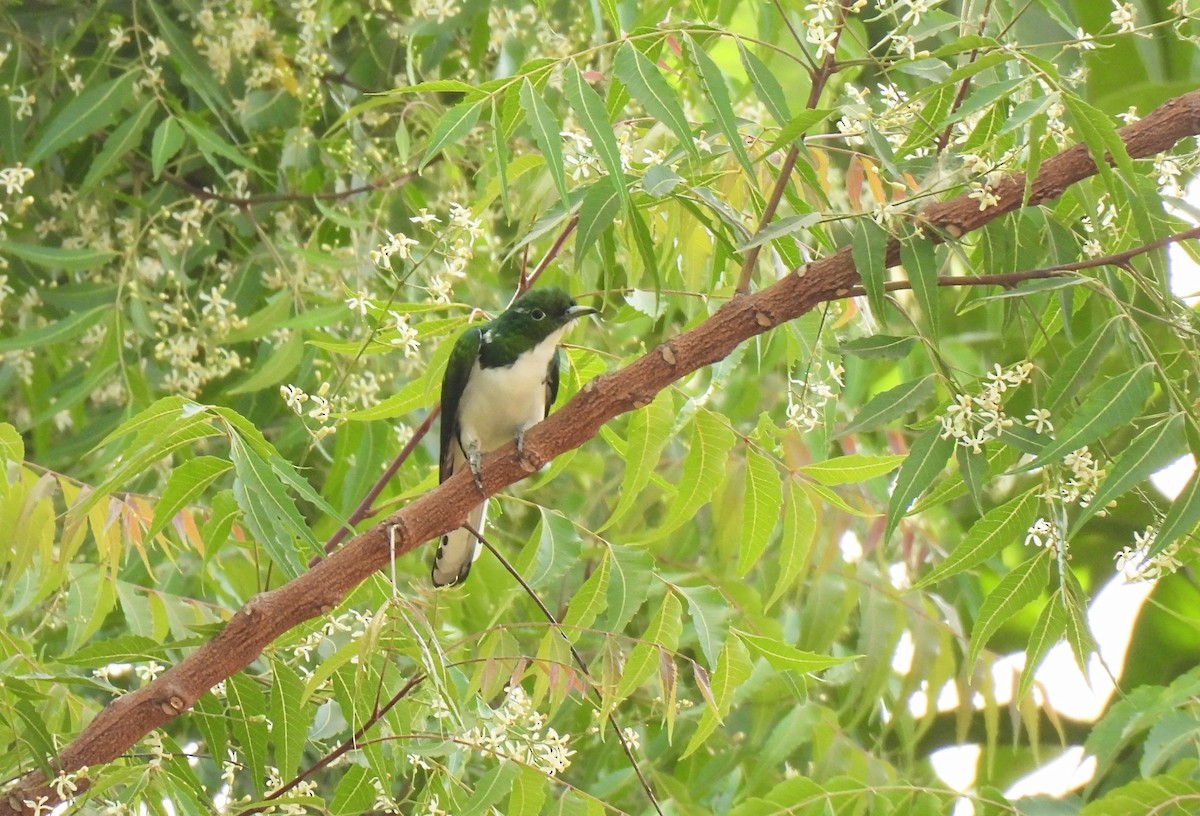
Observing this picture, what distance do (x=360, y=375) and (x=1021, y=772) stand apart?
10.8 ft

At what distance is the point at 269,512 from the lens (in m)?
1.65

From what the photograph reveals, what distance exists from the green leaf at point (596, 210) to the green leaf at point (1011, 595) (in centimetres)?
70

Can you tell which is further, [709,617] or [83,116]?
[83,116]

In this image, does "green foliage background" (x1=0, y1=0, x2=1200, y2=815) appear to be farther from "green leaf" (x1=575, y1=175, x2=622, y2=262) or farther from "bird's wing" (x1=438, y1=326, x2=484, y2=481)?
"bird's wing" (x1=438, y1=326, x2=484, y2=481)

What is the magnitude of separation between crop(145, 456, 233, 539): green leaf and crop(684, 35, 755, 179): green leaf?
0.77 metres

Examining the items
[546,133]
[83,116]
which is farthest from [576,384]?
[83,116]

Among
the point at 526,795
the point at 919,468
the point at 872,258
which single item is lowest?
the point at 526,795

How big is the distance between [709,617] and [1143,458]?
27.0 inches

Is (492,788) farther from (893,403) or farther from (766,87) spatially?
(766,87)

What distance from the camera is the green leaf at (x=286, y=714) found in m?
1.90

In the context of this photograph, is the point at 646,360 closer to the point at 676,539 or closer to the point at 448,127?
the point at 448,127

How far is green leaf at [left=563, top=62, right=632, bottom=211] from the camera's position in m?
1.54

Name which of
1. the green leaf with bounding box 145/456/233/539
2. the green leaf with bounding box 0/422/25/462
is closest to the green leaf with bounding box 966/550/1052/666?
the green leaf with bounding box 145/456/233/539

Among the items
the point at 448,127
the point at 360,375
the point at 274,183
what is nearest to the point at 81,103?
the point at 274,183
